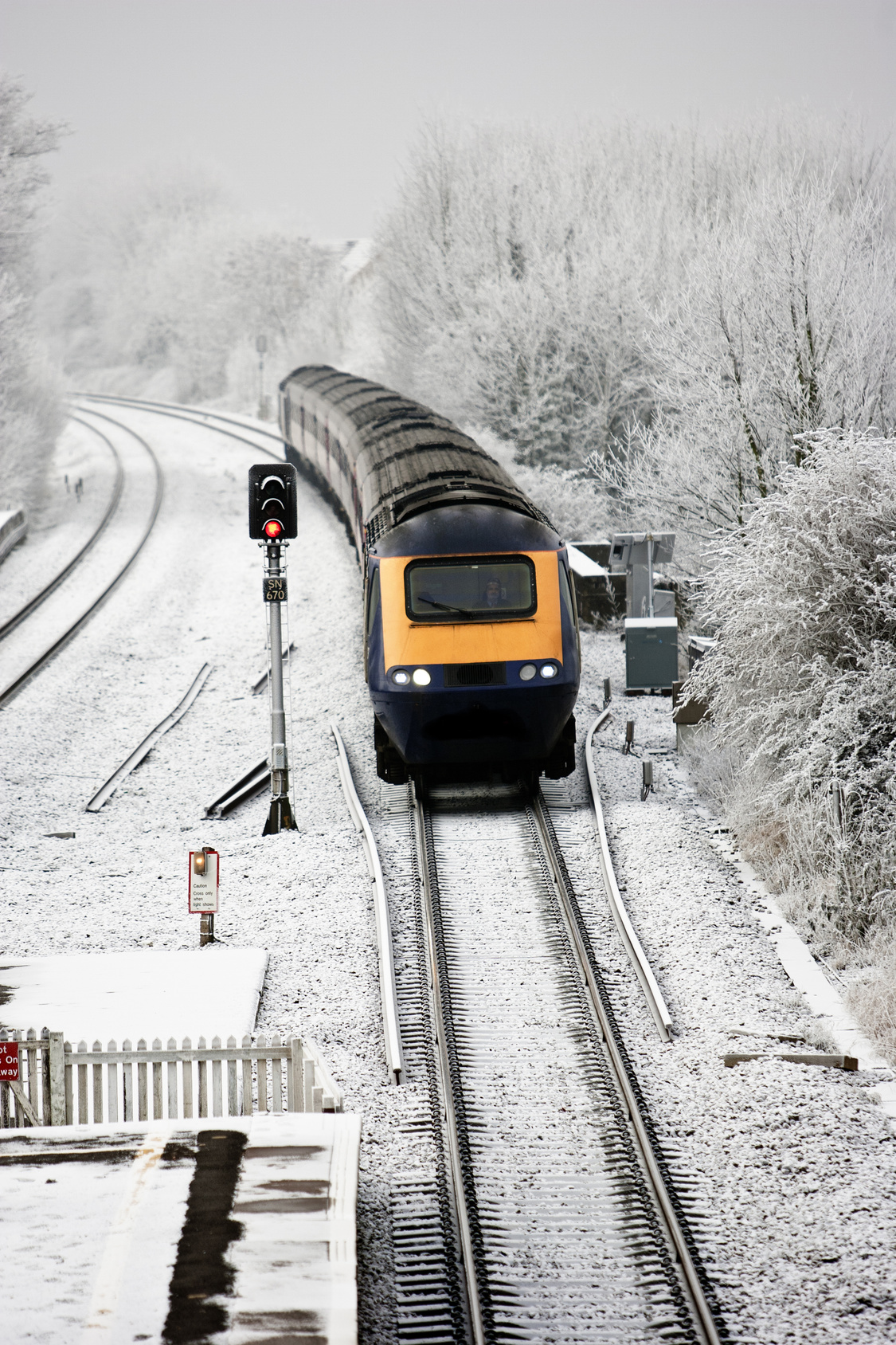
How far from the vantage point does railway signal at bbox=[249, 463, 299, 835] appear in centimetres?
1271

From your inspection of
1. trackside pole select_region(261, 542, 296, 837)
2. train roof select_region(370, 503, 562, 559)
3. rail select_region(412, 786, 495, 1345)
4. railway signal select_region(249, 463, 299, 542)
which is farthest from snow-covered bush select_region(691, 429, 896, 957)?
railway signal select_region(249, 463, 299, 542)

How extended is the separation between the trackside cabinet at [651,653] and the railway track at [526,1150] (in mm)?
6890

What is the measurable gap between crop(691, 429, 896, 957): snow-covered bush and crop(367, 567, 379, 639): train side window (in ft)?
11.7

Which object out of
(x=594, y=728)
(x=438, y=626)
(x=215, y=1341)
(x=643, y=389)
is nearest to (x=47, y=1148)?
(x=215, y=1341)

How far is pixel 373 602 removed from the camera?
12.8 metres

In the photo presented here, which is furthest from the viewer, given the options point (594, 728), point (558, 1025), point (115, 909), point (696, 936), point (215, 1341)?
point (594, 728)

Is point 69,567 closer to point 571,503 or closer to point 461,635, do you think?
point 571,503

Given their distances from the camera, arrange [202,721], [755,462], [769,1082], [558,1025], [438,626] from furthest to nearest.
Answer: [755,462]
[202,721]
[438,626]
[558,1025]
[769,1082]

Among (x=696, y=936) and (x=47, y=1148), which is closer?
(x=47, y=1148)

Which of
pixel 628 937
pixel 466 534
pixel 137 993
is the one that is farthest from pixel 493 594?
pixel 137 993

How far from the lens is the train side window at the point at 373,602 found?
41.4 feet

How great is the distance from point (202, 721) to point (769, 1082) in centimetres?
1148

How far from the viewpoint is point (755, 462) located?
67.7ft

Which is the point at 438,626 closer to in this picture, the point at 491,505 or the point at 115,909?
the point at 491,505
